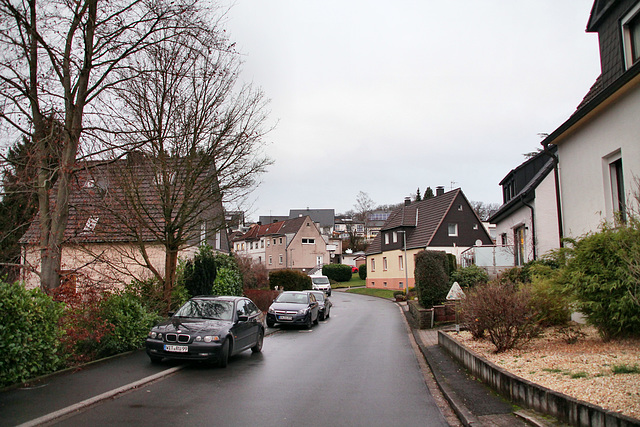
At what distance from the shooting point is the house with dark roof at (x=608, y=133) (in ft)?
35.4

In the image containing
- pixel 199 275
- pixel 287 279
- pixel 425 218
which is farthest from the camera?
pixel 425 218

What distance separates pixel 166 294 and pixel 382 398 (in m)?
9.63

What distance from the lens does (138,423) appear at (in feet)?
21.4

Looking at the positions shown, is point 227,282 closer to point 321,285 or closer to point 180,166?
point 180,166

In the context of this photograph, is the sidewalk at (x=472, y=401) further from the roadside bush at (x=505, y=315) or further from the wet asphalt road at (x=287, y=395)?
the roadside bush at (x=505, y=315)

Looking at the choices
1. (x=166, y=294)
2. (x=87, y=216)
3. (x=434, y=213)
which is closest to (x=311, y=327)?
(x=166, y=294)

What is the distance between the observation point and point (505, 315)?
31.7ft

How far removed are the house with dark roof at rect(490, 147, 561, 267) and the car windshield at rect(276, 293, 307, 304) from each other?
387 inches

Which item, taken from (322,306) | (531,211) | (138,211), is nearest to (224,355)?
(138,211)

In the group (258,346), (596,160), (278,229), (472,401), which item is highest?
(278,229)

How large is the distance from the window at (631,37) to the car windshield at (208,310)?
35.5ft

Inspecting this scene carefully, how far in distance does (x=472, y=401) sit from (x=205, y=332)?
19.2 ft

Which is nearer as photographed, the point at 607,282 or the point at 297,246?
the point at 607,282

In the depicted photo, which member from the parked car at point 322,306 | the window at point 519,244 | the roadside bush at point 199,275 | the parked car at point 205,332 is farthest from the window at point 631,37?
the parked car at point 322,306
